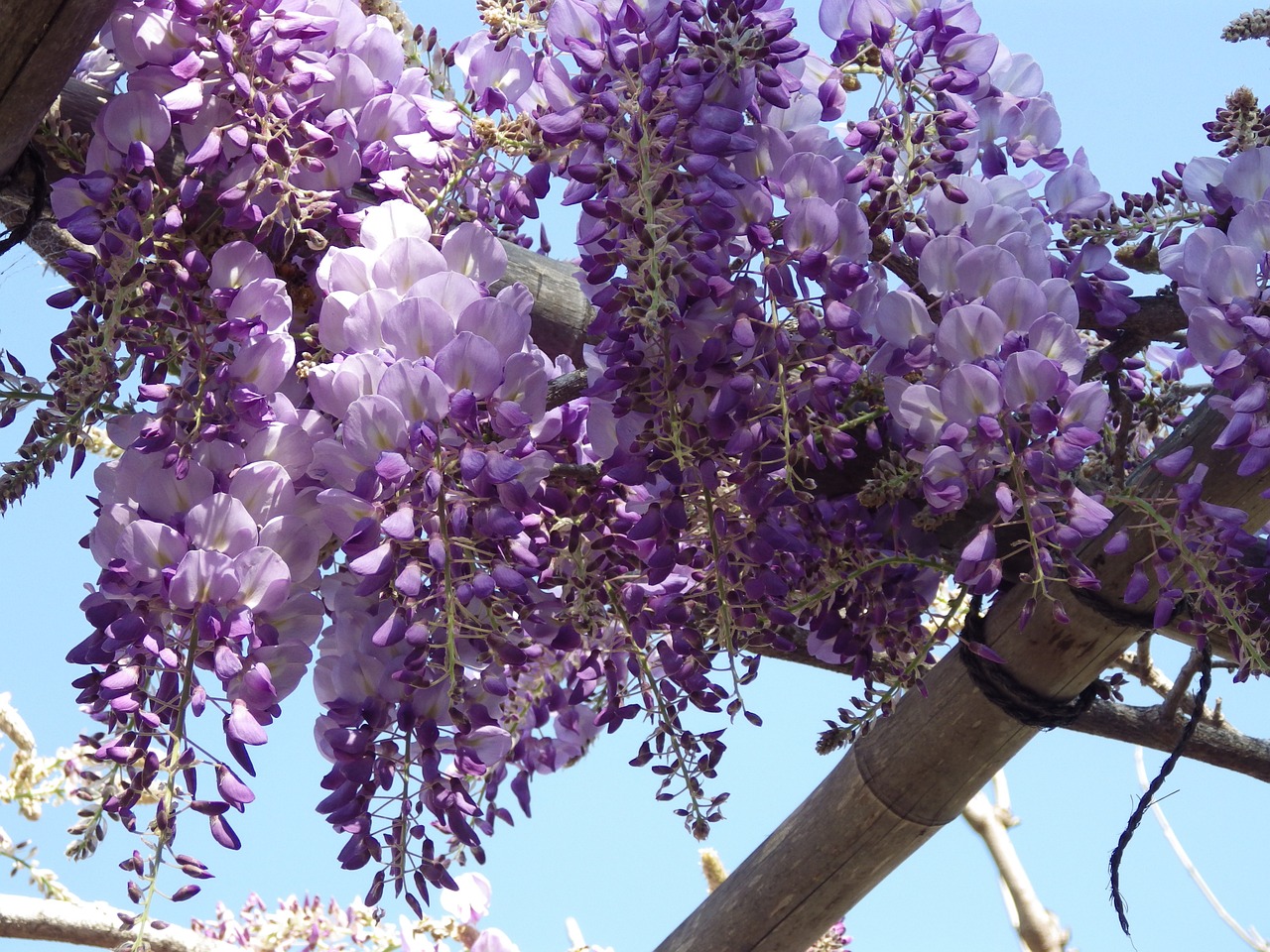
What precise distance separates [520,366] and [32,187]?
1.51 ft

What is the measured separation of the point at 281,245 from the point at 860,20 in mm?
497

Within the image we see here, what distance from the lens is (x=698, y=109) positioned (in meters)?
0.80

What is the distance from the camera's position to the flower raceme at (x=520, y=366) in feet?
2.44

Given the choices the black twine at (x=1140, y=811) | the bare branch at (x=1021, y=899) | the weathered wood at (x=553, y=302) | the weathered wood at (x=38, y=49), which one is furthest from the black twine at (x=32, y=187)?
the bare branch at (x=1021, y=899)

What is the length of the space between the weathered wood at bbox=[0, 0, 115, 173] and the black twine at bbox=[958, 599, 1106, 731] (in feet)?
2.87

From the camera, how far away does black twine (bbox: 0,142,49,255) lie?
36.0 inches

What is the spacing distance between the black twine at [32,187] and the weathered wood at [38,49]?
54 mm

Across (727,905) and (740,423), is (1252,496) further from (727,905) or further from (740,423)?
(727,905)

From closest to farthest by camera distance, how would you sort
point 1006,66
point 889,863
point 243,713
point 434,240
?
1. point 243,713
2. point 434,240
3. point 1006,66
4. point 889,863

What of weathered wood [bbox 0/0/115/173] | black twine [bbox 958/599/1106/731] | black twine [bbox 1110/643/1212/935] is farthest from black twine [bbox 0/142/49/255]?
black twine [bbox 1110/643/1212/935]

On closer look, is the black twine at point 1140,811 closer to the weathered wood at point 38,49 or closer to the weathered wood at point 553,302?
the weathered wood at point 553,302

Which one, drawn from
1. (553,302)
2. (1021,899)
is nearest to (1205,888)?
(1021,899)

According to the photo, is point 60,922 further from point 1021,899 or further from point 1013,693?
point 1021,899

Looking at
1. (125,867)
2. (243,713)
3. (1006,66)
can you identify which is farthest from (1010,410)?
(125,867)
